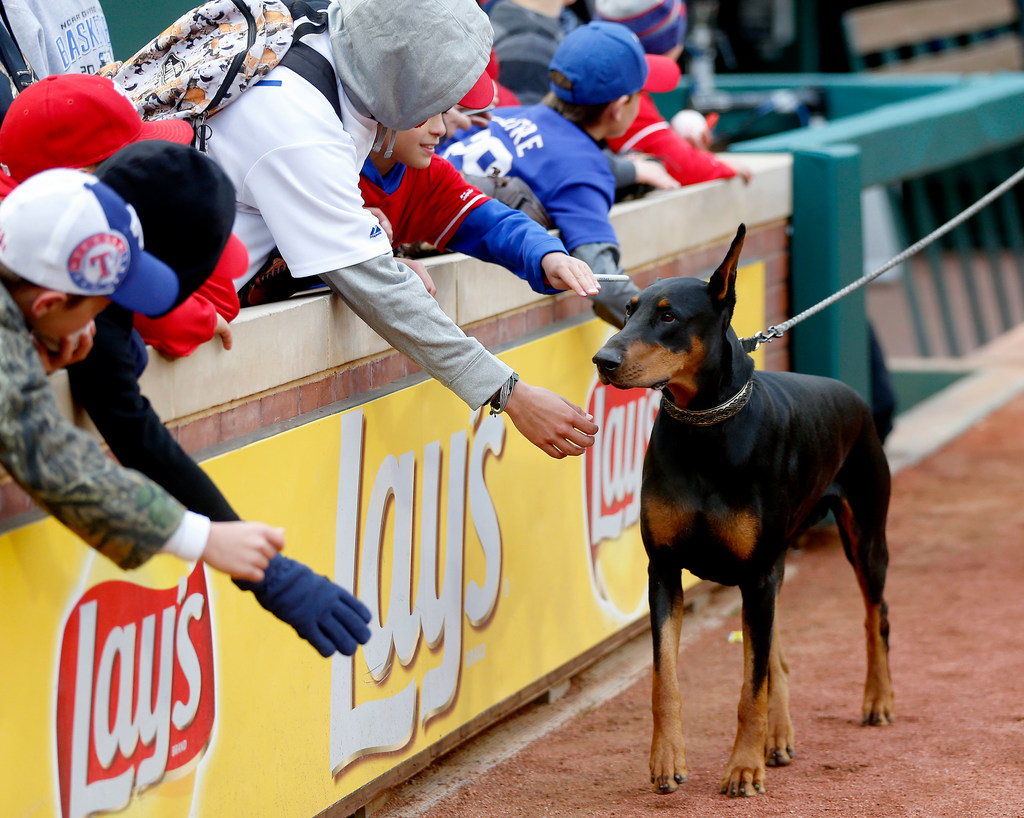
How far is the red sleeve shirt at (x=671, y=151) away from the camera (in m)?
5.27

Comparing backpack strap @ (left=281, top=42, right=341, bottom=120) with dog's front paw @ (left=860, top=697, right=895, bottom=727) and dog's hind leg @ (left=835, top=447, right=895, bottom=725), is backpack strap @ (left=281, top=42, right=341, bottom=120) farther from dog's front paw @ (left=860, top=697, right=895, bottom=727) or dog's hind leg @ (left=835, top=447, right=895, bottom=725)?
dog's front paw @ (left=860, top=697, right=895, bottom=727)

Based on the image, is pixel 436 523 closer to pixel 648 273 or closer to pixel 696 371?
pixel 696 371

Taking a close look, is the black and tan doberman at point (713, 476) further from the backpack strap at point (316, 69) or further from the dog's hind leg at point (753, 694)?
→ the backpack strap at point (316, 69)

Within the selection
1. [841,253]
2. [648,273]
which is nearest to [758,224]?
[841,253]

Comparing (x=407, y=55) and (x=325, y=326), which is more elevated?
(x=407, y=55)

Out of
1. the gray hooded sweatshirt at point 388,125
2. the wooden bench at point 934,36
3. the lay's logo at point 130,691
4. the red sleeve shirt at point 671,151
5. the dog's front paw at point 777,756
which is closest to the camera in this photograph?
the lay's logo at point 130,691

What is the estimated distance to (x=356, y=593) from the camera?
11.3 feet

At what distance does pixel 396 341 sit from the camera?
3197mm

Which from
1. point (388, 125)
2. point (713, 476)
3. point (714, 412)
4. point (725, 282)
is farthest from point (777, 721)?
point (388, 125)

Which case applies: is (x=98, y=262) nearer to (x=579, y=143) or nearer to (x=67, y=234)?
(x=67, y=234)

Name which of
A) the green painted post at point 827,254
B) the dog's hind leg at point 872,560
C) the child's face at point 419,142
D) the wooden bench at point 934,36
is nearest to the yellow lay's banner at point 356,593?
the child's face at point 419,142

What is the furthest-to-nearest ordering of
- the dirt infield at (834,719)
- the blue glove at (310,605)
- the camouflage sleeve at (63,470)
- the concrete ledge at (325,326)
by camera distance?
the dirt infield at (834,719)
the concrete ledge at (325,326)
the blue glove at (310,605)
the camouflage sleeve at (63,470)

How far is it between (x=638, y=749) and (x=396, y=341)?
61.4 inches

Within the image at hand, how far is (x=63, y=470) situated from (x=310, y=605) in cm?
49
